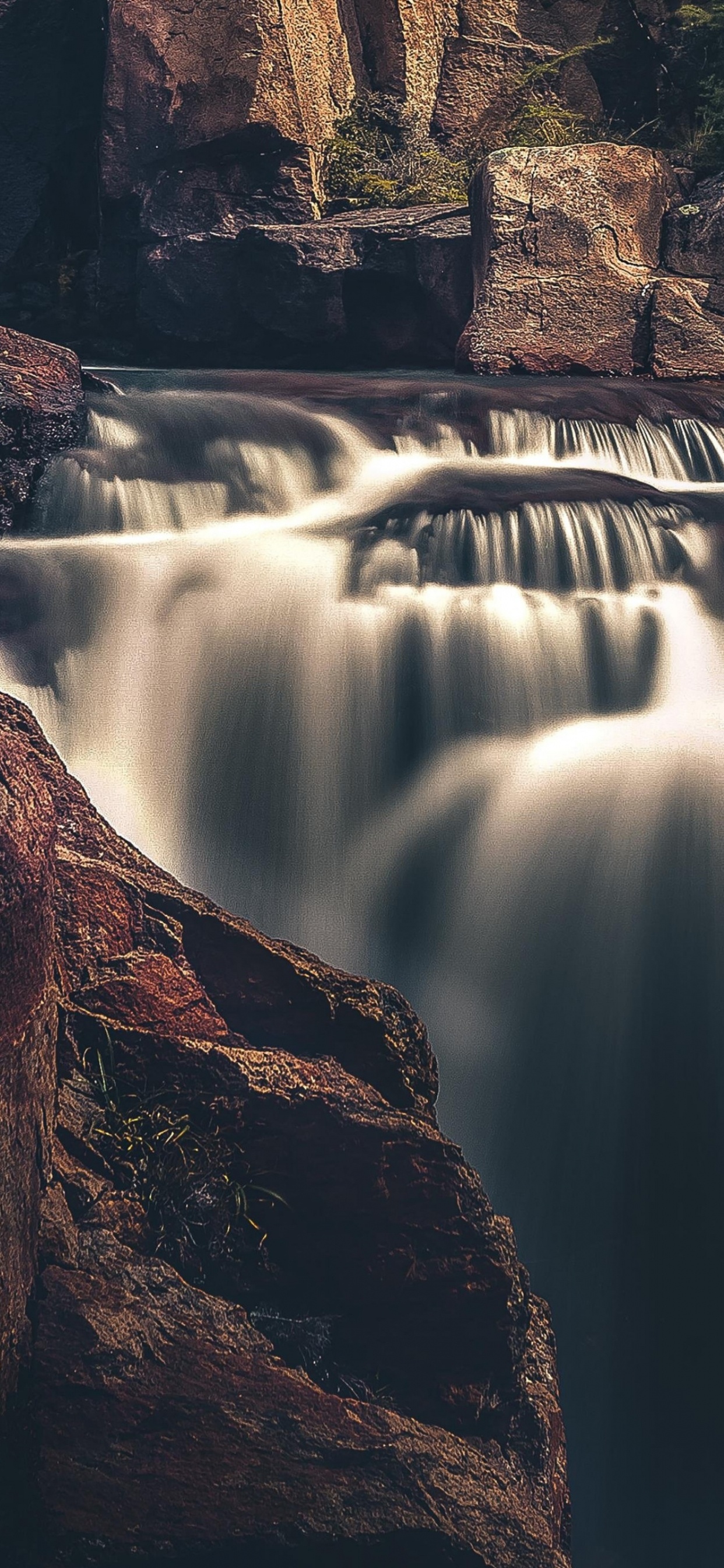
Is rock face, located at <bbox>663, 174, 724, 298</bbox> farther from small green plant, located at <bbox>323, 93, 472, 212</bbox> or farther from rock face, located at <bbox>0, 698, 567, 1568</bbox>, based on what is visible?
rock face, located at <bbox>0, 698, 567, 1568</bbox>

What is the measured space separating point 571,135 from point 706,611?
761 centimetres

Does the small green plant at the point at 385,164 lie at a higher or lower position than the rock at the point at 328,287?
higher

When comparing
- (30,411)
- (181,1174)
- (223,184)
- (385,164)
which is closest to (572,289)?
(385,164)

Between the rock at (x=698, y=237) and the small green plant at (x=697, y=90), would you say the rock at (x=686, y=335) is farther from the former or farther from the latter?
the small green plant at (x=697, y=90)

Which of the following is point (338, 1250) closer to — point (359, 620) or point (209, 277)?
point (359, 620)

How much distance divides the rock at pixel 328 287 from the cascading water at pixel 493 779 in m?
3.68

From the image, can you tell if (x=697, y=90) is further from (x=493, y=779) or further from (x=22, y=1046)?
(x=22, y=1046)

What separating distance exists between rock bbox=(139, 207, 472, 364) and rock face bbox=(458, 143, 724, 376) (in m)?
0.69

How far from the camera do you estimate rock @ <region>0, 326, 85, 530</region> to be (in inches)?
248

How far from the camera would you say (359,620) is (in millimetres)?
5395

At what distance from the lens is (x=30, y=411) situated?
6.56m

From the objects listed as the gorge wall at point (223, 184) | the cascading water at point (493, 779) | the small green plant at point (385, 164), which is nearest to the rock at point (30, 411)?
the cascading water at point (493, 779)

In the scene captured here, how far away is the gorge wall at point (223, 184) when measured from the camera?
33.7 feet

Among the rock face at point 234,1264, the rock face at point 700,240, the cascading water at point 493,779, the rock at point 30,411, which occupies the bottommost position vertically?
the rock face at point 234,1264
